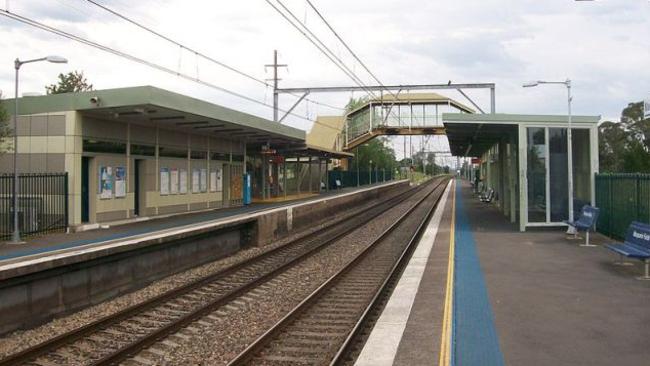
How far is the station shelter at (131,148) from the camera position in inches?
690

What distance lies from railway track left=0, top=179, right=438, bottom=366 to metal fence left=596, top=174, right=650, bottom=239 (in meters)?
7.82

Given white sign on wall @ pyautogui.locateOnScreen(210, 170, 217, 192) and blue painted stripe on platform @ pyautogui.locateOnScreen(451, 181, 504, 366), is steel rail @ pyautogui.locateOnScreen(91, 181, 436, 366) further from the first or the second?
white sign on wall @ pyautogui.locateOnScreen(210, 170, 217, 192)

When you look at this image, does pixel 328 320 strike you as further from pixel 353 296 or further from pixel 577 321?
pixel 577 321

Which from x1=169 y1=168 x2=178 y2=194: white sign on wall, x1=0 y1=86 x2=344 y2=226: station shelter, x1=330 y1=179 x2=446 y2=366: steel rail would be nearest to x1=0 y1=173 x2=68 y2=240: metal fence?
x1=0 y1=86 x2=344 y2=226: station shelter

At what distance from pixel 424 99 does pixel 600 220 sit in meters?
33.6

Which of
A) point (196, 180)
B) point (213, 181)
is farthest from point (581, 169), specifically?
point (213, 181)

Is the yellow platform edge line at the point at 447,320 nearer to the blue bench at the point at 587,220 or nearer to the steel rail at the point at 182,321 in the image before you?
the steel rail at the point at 182,321

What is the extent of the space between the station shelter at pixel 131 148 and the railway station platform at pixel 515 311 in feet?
33.0

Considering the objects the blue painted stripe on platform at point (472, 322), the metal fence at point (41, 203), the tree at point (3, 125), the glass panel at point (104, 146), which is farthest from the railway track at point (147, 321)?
the tree at point (3, 125)

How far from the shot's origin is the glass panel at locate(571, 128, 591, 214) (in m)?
17.9

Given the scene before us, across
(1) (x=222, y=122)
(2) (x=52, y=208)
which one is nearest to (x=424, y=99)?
(1) (x=222, y=122)

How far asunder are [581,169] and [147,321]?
13935 mm

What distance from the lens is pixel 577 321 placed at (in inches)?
291

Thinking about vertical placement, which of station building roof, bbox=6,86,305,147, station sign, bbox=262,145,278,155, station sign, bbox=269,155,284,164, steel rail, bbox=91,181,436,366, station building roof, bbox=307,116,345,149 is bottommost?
steel rail, bbox=91,181,436,366
